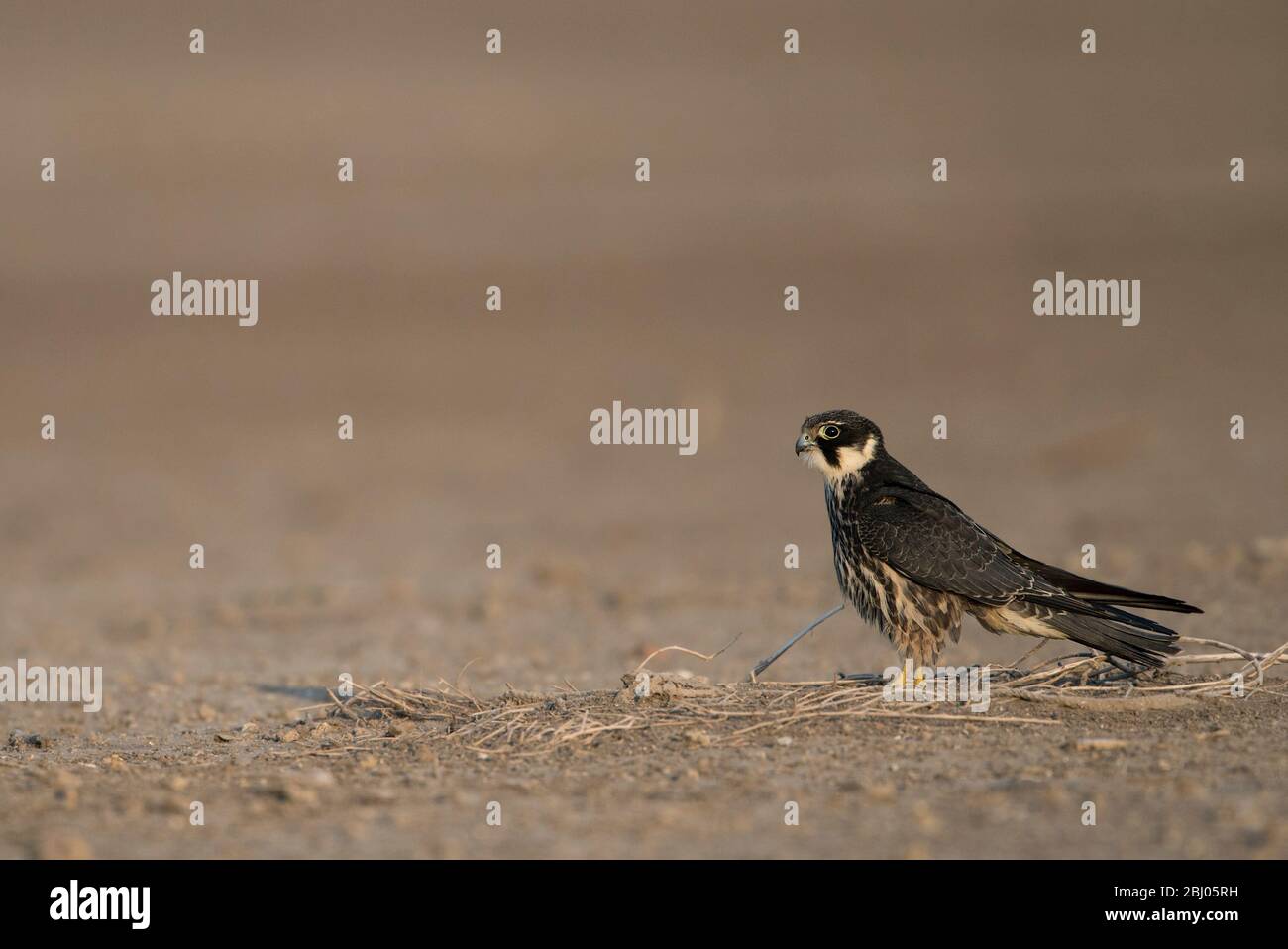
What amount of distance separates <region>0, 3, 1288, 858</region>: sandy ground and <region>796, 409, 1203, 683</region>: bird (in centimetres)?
48

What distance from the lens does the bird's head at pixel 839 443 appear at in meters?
6.95

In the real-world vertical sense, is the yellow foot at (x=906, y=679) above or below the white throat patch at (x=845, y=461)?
below

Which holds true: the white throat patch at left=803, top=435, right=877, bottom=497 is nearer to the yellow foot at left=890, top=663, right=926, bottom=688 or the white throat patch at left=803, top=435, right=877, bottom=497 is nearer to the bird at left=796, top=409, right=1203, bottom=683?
the bird at left=796, top=409, right=1203, bottom=683

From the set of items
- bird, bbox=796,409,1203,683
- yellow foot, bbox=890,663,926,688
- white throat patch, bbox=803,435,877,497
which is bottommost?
yellow foot, bbox=890,663,926,688

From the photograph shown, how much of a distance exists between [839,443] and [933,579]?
812 mm

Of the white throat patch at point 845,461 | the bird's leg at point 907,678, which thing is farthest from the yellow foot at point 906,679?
the white throat patch at point 845,461

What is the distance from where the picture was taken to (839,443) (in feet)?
22.8

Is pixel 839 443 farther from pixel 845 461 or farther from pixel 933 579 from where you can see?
pixel 933 579

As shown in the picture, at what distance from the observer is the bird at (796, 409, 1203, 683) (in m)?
6.28

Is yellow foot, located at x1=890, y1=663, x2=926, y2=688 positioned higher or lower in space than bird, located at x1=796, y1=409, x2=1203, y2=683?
lower

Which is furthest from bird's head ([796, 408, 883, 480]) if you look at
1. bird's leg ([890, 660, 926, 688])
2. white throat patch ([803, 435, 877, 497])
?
bird's leg ([890, 660, 926, 688])

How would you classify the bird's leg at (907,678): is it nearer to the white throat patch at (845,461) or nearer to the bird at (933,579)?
the bird at (933,579)

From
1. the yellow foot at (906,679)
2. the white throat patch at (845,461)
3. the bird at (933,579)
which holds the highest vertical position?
the white throat patch at (845,461)

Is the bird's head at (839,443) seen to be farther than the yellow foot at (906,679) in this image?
Yes
